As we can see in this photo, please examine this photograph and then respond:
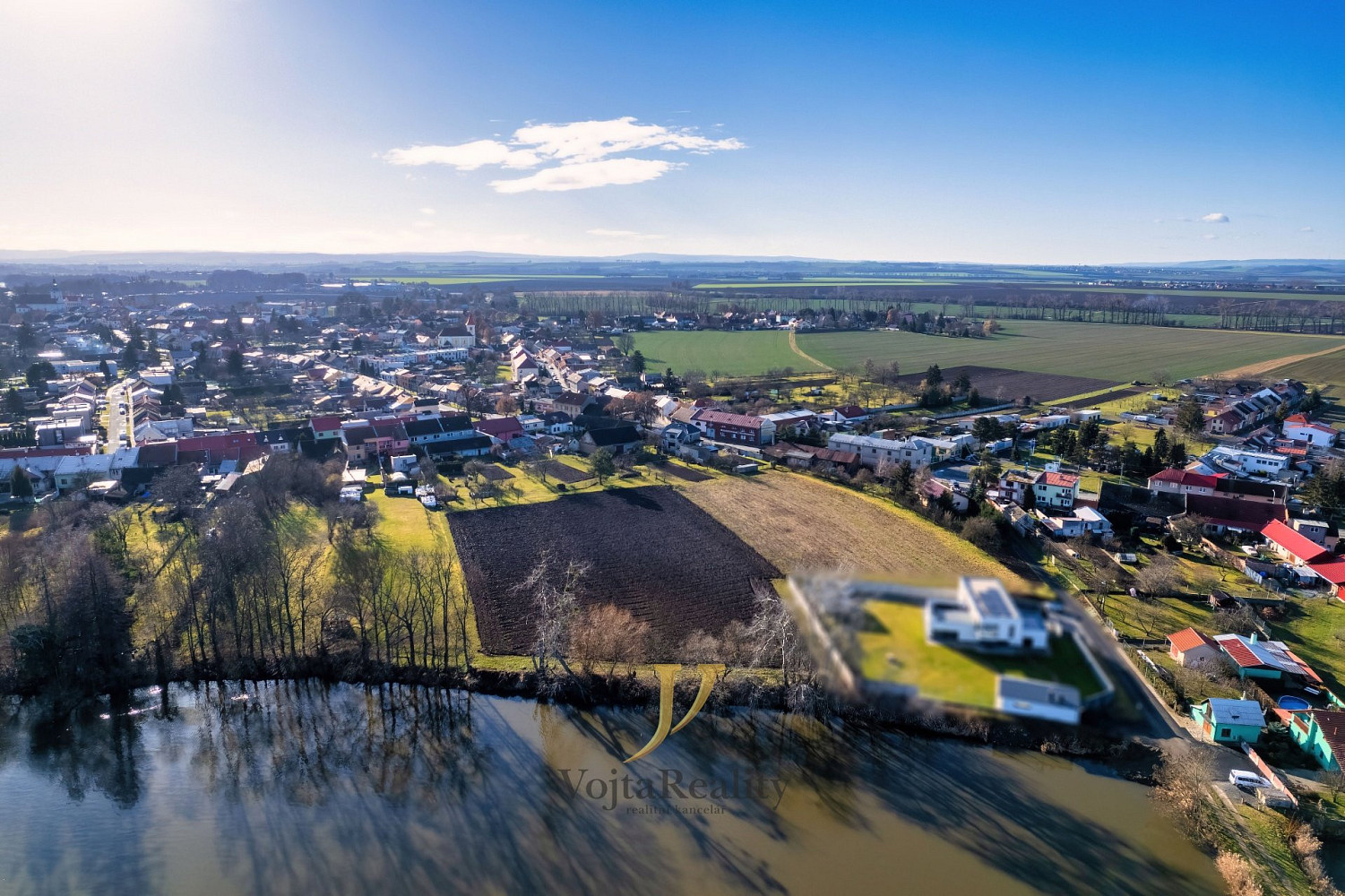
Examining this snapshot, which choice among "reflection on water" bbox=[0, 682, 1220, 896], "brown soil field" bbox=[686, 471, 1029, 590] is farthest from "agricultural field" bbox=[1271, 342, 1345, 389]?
"reflection on water" bbox=[0, 682, 1220, 896]

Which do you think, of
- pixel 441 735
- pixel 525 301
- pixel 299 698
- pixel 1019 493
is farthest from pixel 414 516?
pixel 525 301

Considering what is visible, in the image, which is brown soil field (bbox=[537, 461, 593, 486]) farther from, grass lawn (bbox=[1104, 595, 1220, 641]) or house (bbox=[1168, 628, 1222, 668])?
house (bbox=[1168, 628, 1222, 668])

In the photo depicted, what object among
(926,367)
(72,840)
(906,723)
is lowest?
(72,840)

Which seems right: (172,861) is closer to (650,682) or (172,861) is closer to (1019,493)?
(650,682)

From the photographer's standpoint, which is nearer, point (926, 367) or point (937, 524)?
point (937, 524)

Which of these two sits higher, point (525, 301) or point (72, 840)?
point (525, 301)

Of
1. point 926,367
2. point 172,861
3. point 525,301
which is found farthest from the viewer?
point 525,301

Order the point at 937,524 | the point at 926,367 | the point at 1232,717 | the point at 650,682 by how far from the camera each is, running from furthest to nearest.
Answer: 1. the point at 926,367
2. the point at 937,524
3. the point at 650,682
4. the point at 1232,717

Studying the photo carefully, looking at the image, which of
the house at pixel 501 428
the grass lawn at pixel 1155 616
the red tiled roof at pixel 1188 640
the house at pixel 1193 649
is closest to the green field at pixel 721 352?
the house at pixel 501 428

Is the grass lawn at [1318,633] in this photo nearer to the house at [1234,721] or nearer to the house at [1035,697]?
the house at [1234,721]
